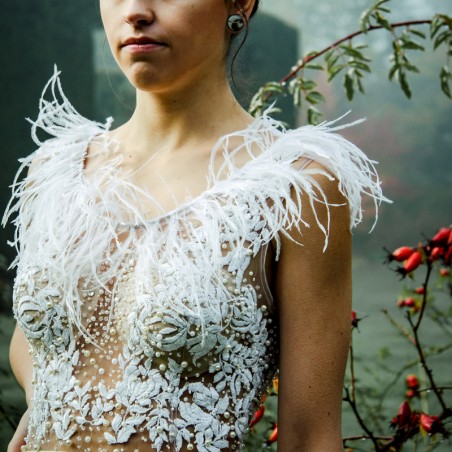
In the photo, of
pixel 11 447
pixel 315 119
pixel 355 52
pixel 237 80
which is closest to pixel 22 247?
pixel 11 447

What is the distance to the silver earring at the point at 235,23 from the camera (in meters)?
1.64

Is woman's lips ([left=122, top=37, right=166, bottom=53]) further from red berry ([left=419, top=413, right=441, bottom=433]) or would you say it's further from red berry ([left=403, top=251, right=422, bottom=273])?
red berry ([left=419, top=413, right=441, bottom=433])

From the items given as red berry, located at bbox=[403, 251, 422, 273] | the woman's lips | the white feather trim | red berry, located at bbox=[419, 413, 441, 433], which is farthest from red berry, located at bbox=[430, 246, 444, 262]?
the woman's lips

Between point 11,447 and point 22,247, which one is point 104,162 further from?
point 11,447

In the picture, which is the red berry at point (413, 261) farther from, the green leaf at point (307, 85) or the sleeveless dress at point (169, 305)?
the sleeveless dress at point (169, 305)

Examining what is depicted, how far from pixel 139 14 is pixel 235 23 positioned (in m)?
0.22

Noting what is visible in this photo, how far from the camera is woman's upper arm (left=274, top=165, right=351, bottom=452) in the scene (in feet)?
4.85

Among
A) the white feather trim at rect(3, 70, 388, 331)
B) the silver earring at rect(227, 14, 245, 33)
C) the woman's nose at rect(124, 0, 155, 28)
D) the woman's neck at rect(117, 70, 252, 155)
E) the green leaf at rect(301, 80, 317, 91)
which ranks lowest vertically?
the white feather trim at rect(3, 70, 388, 331)

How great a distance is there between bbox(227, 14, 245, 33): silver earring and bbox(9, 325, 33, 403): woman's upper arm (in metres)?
0.76

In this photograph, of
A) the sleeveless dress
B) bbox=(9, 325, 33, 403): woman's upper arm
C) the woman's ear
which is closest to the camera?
the sleeveless dress

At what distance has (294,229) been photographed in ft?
4.92

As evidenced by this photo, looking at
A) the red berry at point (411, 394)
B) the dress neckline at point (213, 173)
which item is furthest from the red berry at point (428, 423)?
the dress neckline at point (213, 173)

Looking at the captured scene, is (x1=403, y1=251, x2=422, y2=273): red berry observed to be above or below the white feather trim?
above

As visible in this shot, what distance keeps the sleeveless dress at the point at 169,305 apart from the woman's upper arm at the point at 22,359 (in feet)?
0.59
